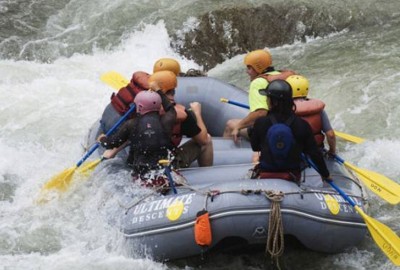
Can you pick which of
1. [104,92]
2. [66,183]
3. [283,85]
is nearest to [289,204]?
[283,85]

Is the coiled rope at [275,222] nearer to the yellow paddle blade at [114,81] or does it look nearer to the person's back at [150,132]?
the person's back at [150,132]

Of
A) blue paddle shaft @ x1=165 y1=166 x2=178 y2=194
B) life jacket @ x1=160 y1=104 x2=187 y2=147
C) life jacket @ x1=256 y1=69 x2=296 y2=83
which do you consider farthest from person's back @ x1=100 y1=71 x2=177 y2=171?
life jacket @ x1=256 y1=69 x2=296 y2=83

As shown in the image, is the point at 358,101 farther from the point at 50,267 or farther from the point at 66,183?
the point at 50,267

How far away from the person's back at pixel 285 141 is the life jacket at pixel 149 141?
708 mm

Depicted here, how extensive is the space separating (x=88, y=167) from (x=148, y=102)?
99 centimetres

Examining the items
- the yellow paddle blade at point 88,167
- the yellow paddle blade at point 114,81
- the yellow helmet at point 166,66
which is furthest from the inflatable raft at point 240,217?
the yellow paddle blade at point 114,81

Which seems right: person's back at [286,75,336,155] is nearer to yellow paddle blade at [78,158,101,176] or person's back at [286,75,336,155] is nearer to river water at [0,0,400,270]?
river water at [0,0,400,270]

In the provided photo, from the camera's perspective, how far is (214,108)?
6703 millimetres

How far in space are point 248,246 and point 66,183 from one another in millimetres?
1818

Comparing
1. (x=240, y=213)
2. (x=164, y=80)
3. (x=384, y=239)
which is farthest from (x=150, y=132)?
(x=384, y=239)

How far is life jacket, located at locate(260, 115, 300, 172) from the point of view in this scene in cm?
461

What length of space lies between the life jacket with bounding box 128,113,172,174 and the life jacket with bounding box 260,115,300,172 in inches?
29.9

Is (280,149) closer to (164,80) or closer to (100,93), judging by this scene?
(164,80)

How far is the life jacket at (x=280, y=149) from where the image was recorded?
4.61m
